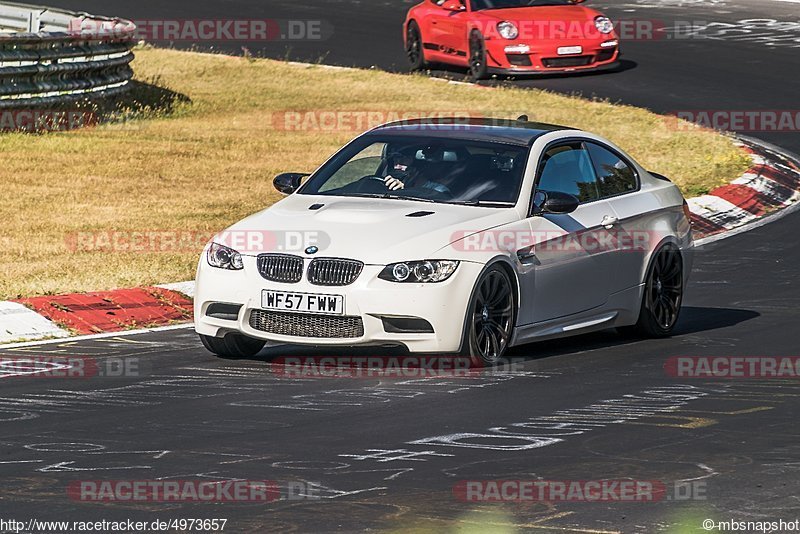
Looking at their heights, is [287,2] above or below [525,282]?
above

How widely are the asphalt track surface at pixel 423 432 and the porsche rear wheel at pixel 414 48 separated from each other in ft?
48.4

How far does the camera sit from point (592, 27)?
26094 mm

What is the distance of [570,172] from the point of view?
1195 centimetres

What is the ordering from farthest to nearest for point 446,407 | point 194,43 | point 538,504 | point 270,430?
point 194,43 < point 446,407 < point 270,430 < point 538,504

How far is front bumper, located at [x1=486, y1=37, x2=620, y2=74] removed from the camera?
25.9 metres

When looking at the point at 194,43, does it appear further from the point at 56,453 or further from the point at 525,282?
the point at 56,453

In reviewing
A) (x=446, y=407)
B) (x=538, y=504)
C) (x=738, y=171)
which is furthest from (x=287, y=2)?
(x=538, y=504)

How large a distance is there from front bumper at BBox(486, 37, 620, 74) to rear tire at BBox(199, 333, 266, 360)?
15.4 metres

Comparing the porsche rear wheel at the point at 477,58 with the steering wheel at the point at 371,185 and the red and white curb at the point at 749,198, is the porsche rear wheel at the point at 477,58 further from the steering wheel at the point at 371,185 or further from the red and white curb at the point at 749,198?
the steering wheel at the point at 371,185

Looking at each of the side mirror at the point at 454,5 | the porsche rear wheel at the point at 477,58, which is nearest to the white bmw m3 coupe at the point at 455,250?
the porsche rear wheel at the point at 477,58

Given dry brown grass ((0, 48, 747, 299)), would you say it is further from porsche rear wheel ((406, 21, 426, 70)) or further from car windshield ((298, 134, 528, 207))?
car windshield ((298, 134, 528, 207))

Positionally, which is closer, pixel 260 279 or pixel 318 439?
pixel 318 439

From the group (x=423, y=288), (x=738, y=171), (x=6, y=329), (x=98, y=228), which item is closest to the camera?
(x=423, y=288)

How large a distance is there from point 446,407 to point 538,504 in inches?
90.9
